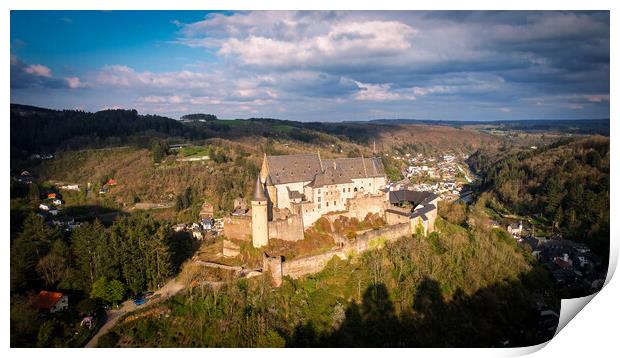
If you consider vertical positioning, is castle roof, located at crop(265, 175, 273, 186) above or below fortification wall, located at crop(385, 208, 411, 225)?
above

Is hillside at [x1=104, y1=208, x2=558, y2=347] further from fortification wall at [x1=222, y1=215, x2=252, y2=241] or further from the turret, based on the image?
the turret

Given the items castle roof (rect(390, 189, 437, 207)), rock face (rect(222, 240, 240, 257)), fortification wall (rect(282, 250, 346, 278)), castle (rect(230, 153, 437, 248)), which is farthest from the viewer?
castle roof (rect(390, 189, 437, 207))

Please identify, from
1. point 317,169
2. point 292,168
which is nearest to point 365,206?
point 317,169

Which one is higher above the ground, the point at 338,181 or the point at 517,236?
the point at 338,181

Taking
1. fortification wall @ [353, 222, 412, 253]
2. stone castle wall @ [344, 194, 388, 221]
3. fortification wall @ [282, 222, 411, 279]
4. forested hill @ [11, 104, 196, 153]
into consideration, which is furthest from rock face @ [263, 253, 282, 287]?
forested hill @ [11, 104, 196, 153]
